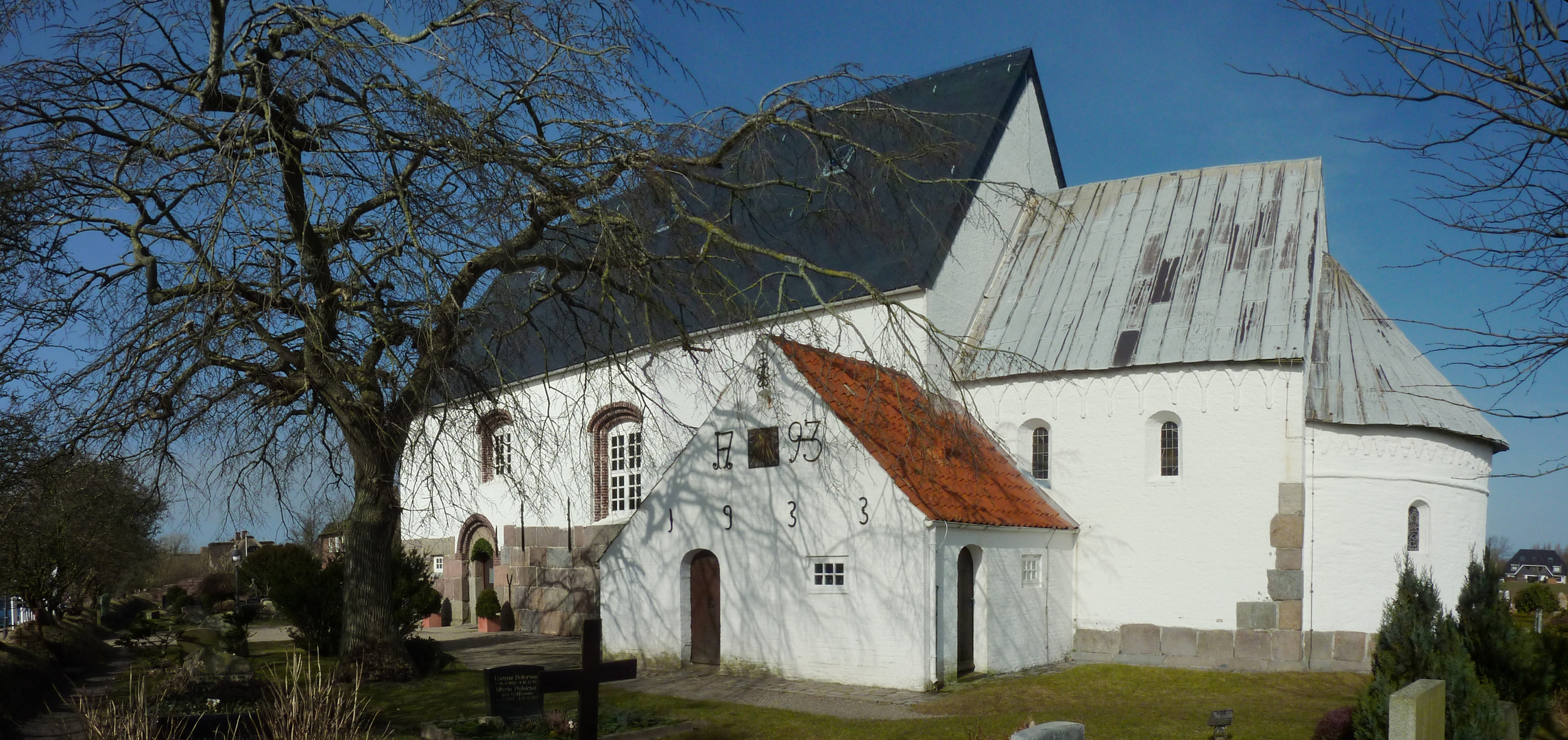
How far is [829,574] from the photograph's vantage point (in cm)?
1398

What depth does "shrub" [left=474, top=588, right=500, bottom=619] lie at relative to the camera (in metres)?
22.5

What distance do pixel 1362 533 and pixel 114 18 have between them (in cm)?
1576

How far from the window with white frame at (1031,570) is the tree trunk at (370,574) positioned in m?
8.53

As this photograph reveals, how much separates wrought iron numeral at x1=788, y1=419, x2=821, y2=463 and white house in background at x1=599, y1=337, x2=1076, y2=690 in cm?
2

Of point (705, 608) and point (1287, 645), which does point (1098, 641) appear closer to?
point (1287, 645)

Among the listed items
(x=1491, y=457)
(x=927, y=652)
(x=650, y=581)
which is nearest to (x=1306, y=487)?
(x=1491, y=457)

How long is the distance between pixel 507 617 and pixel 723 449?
10.1 m

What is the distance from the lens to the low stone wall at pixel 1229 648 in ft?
48.1

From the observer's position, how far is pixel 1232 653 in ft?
49.6

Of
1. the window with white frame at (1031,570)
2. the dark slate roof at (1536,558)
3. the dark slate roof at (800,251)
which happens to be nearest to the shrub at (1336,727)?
the window with white frame at (1031,570)

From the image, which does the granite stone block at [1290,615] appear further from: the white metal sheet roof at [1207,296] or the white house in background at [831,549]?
the white house in background at [831,549]

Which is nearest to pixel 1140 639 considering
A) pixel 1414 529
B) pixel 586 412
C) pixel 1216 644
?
pixel 1216 644

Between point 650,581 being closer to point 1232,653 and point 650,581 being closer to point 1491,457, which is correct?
point 1232,653

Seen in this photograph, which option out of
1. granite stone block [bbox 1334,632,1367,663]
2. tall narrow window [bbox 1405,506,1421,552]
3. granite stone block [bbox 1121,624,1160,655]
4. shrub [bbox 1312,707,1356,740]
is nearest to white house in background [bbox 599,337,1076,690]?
granite stone block [bbox 1121,624,1160,655]
